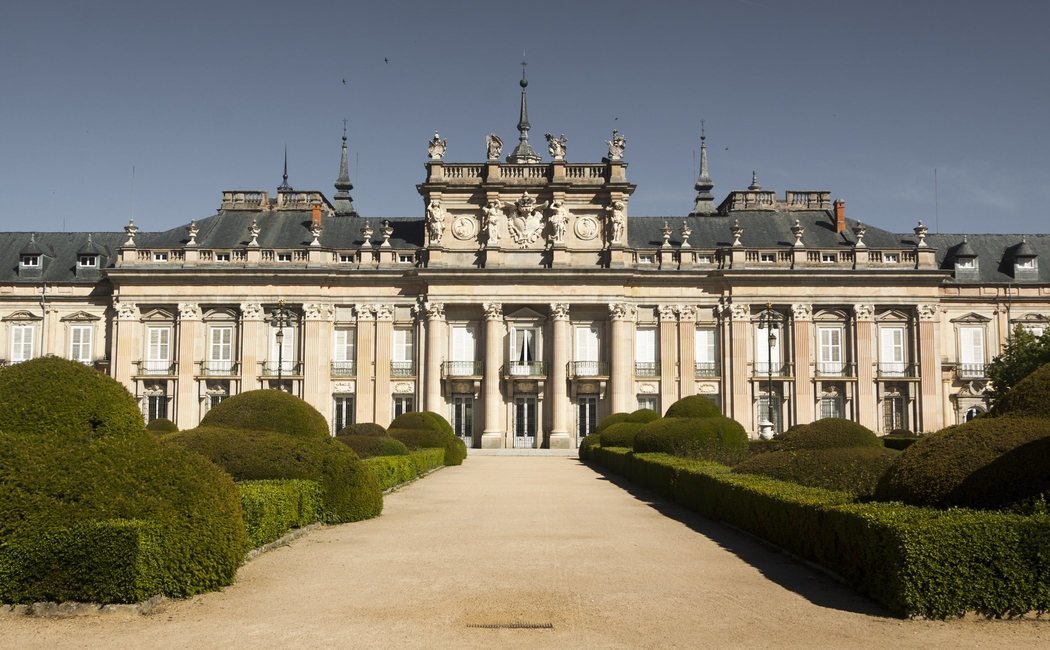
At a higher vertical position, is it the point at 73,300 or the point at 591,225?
the point at 591,225

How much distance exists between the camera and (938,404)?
154 ft

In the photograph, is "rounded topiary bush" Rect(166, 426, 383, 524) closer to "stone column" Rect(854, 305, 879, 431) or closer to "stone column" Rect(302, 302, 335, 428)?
"stone column" Rect(302, 302, 335, 428)

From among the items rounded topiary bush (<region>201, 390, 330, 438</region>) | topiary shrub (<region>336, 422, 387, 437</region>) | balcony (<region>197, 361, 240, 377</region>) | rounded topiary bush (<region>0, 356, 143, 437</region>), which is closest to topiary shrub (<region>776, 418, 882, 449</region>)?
rounded topiary bush (<region>201, 390, 330, 438</region>)

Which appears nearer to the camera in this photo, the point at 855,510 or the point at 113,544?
the point at 113,544

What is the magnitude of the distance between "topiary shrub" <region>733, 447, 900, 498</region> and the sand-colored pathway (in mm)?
1803

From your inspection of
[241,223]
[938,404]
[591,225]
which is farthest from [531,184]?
[938,404]

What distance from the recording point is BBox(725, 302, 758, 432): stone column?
47250 millimetres

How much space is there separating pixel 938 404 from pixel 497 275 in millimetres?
22225

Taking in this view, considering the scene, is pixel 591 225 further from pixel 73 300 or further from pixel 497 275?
pixel 73 300

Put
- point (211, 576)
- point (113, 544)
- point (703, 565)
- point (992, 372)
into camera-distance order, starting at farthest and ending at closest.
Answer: point (992, 372) → point (703, 565) → point (211, 576) → point (113, 544)

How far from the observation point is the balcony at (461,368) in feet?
156

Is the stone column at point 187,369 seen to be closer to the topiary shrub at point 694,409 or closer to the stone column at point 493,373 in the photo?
the stone column at point 493,373

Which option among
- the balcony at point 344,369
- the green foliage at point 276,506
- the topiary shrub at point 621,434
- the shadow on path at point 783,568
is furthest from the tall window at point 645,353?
the green foliage at point 276,506

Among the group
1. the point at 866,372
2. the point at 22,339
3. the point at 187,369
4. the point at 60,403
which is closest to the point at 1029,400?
the point at 60,403
